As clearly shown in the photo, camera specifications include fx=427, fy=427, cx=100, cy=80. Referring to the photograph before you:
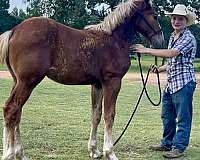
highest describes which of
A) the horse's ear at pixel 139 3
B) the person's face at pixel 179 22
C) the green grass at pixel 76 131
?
the horse's ear at pixel 139 3

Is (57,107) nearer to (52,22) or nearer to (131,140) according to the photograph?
(131,140)

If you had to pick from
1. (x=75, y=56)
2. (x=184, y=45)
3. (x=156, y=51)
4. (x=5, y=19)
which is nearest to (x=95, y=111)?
(x=75, y=56)

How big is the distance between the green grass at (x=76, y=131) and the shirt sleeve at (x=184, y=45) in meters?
1.58

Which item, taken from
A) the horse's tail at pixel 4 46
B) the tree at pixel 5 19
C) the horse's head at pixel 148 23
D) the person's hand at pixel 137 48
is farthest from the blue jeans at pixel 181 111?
the tree at pixel 5 19

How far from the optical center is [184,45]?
615 cm

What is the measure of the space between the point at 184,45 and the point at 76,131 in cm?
282

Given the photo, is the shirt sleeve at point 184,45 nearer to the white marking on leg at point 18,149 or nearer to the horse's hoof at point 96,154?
the horse's hoof at point 96,154

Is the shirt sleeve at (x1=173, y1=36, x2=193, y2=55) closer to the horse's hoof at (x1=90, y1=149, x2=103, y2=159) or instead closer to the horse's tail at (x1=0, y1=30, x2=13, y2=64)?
the horse's hoof at (x1=90, y1=149, x2=103, y2=159)

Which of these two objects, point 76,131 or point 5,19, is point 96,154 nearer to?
point 76,131

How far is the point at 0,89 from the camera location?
52.6 feet

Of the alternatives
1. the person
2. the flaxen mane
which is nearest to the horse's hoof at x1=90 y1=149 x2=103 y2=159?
the person

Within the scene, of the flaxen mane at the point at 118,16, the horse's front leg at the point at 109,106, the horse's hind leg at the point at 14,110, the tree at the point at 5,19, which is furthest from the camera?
the tree at the point at 5,19

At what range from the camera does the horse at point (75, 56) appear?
5254 mm

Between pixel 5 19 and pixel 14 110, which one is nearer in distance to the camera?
pixel 14 110
